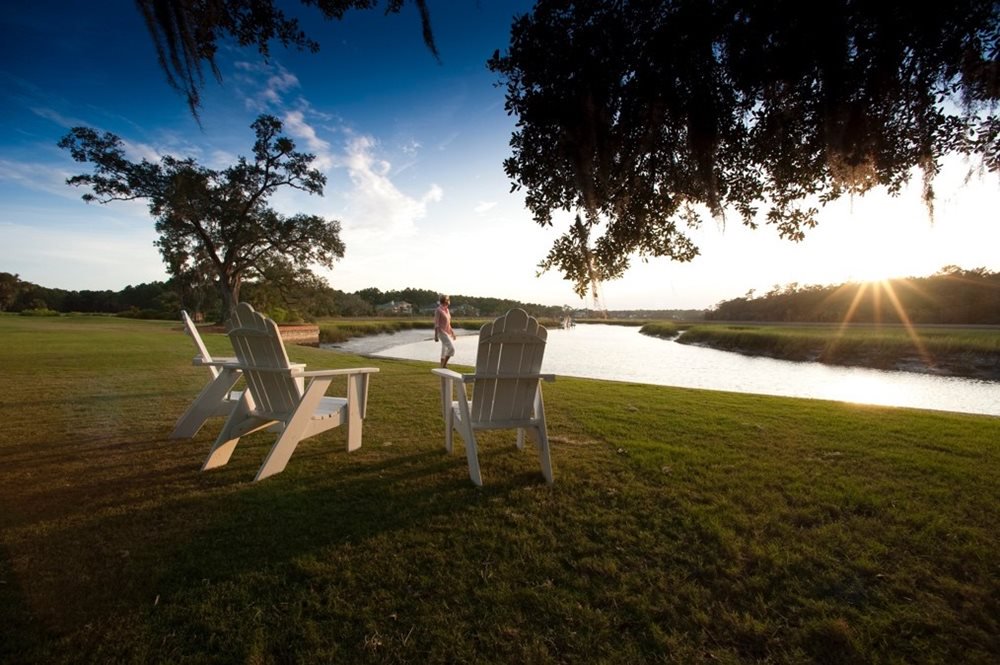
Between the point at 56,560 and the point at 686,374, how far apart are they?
42.6 feet

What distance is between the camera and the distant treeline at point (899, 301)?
874 inches

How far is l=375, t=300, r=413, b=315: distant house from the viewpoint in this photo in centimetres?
7969

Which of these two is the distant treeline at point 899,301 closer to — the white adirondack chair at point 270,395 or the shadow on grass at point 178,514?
the shadow on grass at point 178,514

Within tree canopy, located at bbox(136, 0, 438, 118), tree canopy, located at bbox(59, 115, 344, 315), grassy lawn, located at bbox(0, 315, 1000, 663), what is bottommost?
grassy lawn, located at bbox(0, 315, 1000, 663)

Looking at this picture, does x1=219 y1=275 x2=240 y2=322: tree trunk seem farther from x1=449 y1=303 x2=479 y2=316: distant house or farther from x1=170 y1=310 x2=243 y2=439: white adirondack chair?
x1=449 y1=303 x2=479 y2=316: distant house

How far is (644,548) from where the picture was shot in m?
2.12

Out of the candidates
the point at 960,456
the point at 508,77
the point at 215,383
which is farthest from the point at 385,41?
the point at 960,456

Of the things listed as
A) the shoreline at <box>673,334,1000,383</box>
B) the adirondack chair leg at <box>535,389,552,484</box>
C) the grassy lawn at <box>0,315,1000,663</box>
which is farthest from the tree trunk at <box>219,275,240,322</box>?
the shoreline at <box>673,334,1000,383</box>

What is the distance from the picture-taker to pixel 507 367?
10.2 ft

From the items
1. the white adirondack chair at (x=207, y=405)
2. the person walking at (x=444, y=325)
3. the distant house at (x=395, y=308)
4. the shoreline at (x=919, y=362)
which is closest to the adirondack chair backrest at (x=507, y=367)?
the white adirondack chair at (x=207, y=405)

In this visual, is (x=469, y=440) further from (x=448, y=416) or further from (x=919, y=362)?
(x=919, y=362)

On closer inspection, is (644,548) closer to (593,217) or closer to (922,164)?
(593,217)

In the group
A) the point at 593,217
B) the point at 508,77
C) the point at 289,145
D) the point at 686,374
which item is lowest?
the point at 686,374

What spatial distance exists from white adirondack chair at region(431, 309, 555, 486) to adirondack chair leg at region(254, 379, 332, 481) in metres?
1.10
